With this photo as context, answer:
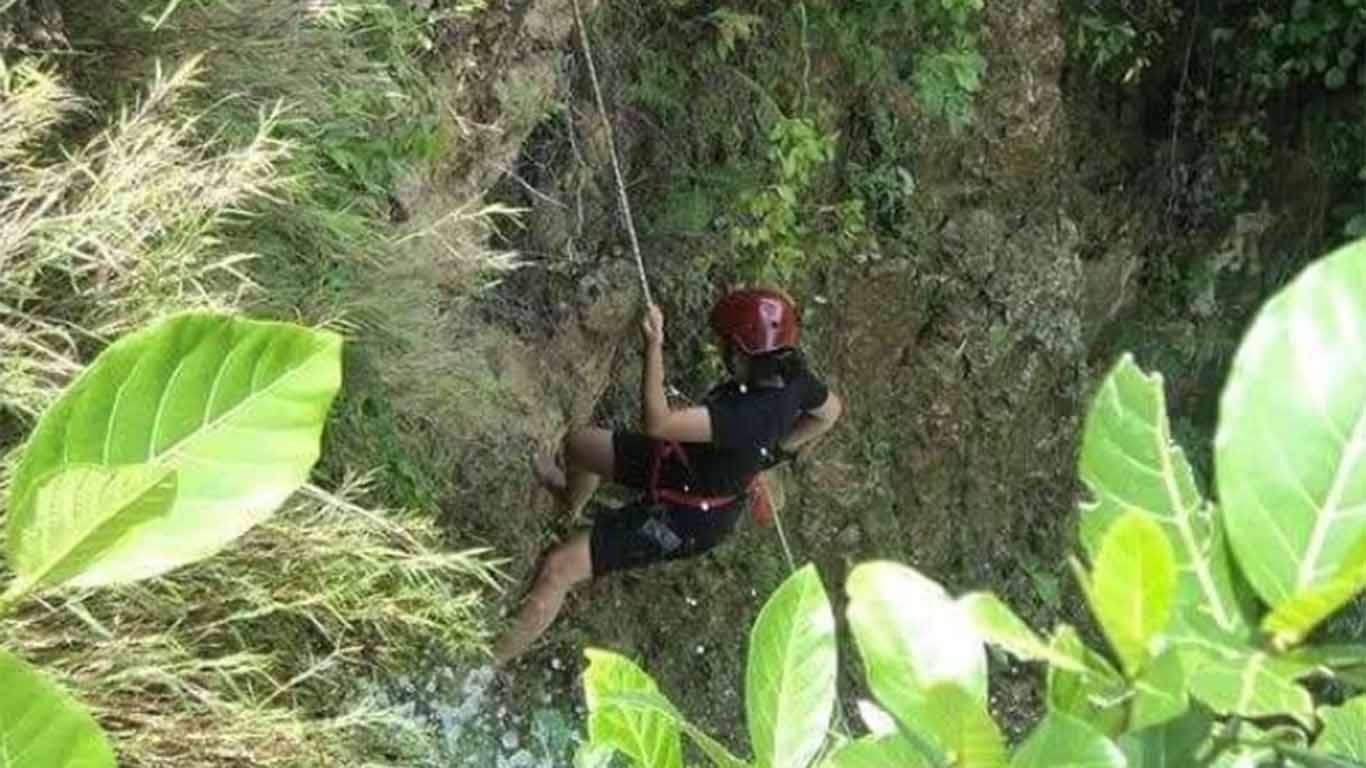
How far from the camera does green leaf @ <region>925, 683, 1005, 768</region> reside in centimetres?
67

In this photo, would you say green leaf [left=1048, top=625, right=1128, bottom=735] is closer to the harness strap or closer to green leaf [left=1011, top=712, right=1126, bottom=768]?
green leaf [left=1011, top=712, right=1126, bottom=768]

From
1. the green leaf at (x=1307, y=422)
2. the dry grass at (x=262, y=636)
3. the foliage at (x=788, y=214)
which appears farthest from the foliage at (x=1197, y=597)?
the foliage at (x=788, y=214)

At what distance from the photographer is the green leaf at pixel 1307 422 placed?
592 millimetres

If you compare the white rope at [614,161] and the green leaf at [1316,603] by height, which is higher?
the green leaf at [1316,603]

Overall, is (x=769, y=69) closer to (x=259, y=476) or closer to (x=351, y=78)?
(x=351, y=78)

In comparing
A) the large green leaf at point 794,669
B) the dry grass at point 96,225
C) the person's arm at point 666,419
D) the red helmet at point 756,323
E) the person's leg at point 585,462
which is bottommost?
the person's leg at point 585,462

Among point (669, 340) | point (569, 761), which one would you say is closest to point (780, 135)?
point (669, 340)

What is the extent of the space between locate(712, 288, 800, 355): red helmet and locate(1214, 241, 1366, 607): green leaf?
398 cm

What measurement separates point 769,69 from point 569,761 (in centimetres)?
225

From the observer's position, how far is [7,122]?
2.45m

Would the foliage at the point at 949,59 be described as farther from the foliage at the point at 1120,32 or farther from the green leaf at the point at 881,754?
the green leaf at the point at 881,754

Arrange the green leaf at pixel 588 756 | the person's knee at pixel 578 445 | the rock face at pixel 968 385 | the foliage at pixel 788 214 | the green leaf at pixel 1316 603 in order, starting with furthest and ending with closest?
1. the rock face at pixel 968 385
2. the foliage at pixel 788 214
3. the person's knee at pixel 578 445
4. the green leaf at pixel 588 756
5. the green leaf at pixel 1316 603

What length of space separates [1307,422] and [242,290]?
87.8 inches

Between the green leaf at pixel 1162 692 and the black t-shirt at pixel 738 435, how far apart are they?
148 inches
